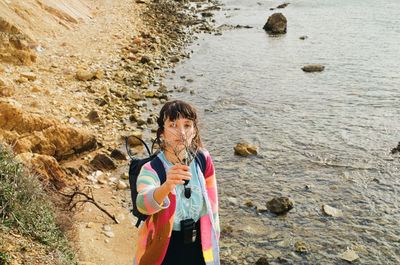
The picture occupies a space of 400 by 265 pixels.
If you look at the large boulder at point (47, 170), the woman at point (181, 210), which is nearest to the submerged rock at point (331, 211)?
the large boulder at point (47, 170)

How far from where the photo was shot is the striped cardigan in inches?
163

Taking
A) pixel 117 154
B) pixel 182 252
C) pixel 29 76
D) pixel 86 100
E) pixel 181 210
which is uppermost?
pixel 181 210

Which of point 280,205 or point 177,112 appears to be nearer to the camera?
point 177,112

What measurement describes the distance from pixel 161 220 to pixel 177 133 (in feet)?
2.81

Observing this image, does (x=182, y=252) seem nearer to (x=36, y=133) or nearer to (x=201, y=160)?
(x=201, y=160)

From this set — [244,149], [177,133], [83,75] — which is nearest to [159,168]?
[177,133]

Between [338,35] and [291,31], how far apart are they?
12.7 ft

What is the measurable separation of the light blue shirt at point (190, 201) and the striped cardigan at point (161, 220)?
4 cm

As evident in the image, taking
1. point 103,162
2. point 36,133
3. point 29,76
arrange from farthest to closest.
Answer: point 29,76 < point 103,162 < point 36,133

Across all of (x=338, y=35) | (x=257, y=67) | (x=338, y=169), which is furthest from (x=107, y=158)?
(x=338, y=35)

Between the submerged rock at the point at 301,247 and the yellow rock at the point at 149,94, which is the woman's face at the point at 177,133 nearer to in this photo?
the submerged rock at the point at 301,247

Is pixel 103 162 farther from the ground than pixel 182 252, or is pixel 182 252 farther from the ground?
pixel 182 252

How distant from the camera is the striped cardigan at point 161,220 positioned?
4137 millimetres

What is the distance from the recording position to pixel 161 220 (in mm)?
4270
